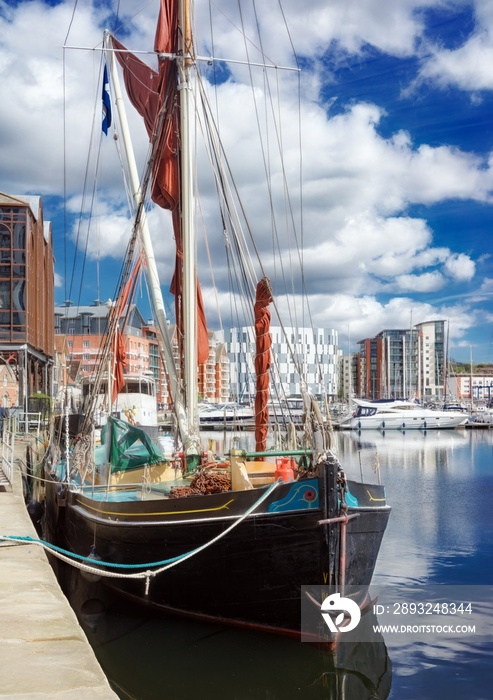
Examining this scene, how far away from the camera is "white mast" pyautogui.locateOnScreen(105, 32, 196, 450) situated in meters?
13.8

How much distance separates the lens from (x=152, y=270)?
631 inches

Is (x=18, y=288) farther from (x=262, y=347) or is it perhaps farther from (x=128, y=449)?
(x=262, y=347)

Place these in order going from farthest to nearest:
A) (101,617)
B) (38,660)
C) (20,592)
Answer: (101,617)
(20,592)
(38,660)

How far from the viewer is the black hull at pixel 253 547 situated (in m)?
9.45

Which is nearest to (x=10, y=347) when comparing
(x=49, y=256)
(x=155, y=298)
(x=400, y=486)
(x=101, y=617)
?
(x=49, y=256)

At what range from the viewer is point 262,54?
15203 mm

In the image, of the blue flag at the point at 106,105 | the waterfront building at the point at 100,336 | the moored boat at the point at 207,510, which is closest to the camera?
the moored boat at the point at 207,510

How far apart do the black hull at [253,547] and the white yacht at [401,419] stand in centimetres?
6468

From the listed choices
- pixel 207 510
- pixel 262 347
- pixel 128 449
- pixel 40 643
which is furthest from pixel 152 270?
pixel 40 643

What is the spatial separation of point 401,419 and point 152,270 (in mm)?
62448

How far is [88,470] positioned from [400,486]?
1792 cm

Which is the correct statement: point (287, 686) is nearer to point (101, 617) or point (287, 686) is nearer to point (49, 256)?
point (101, 617)

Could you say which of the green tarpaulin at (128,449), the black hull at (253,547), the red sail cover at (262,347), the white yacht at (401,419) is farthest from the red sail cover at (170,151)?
the white yacht at (401,419)

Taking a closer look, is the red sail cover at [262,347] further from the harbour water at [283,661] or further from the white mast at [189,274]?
the harbour water at [283,661]
